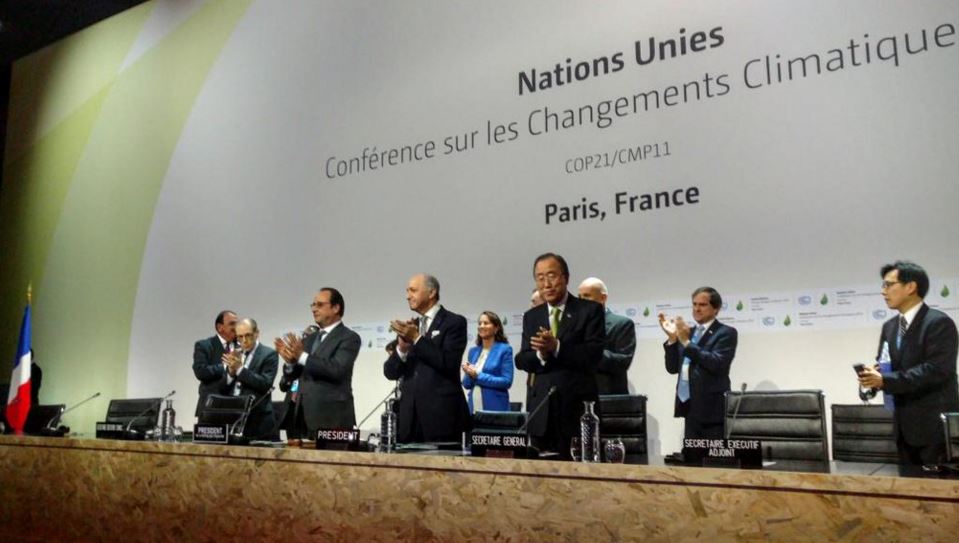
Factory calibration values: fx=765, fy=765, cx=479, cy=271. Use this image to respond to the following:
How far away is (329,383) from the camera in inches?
145

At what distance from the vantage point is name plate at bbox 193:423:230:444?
2898 millimetres

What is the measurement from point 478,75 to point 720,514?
152 inches

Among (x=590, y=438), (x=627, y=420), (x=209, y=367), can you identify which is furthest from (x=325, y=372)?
(x=209, y=367)

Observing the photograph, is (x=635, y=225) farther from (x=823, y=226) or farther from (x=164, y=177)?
(x=164, y=177)

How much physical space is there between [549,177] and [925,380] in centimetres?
245

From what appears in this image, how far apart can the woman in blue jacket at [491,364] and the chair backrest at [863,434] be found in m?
1.66

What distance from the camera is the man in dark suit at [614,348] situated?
4004mm

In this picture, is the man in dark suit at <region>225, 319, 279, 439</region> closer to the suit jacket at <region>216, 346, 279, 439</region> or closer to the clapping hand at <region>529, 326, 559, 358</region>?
the suit jacket at <region>216, 346, 279, 439</region>

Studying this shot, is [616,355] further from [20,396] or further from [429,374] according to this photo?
[20,396]

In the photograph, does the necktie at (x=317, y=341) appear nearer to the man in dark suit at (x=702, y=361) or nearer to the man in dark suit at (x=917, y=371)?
the man in dark suit at (x=702, y=361)

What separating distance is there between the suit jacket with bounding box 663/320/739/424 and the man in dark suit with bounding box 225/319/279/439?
2.30 meters

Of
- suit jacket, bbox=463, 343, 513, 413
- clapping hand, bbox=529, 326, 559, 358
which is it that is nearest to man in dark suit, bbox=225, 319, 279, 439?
suit jacket, bbox=463, 343, 513, 413

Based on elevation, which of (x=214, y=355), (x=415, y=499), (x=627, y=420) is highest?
(x=214, y=355)

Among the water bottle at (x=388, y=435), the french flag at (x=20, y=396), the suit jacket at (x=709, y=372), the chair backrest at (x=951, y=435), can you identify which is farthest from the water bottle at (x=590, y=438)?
the french flag at (x=20, y=396)
